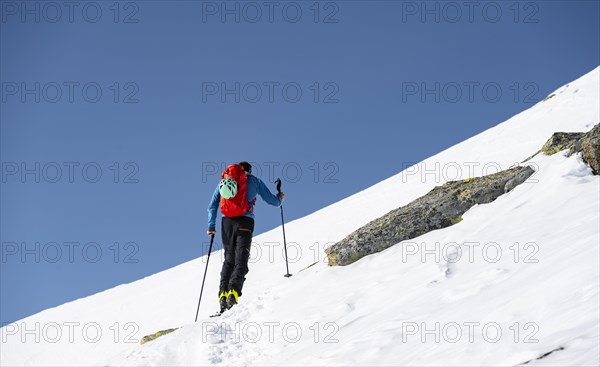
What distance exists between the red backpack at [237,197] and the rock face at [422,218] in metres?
1.62

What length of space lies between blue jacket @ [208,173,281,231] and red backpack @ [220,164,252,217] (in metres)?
0.16

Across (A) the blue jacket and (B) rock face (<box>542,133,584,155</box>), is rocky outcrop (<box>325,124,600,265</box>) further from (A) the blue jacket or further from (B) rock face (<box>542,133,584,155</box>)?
(A) the blue jacket

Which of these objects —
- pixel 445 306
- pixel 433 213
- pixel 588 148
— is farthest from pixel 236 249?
pixel 588 148

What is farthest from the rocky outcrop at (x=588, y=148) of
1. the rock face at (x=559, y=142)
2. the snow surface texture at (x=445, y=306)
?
the snow surface texture at (x=445, y=306)

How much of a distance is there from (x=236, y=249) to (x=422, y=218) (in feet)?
10.0

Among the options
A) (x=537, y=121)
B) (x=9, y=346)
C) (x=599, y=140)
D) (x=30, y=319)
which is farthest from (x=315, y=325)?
(x=537, y=121)

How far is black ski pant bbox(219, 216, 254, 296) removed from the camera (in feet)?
26.9

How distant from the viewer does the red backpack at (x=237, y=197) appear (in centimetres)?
831

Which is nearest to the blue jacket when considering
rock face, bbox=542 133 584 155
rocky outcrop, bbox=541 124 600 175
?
rocky outcrop, bbox=541 124 600 175

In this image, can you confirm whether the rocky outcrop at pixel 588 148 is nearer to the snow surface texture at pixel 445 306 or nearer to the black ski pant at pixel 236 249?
the snow surface texture at pixel 445 306

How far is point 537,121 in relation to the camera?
107ft

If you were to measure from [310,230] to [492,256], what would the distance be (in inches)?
597

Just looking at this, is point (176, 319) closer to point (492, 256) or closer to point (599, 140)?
point (492, 256)

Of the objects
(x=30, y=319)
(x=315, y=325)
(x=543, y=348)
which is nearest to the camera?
(x=543, y=348)
